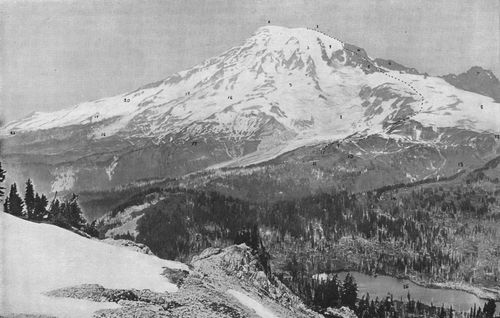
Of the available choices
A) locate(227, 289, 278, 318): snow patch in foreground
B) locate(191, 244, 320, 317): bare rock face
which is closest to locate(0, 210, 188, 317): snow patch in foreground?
locate(191, 244, 320, 317): bare rock face

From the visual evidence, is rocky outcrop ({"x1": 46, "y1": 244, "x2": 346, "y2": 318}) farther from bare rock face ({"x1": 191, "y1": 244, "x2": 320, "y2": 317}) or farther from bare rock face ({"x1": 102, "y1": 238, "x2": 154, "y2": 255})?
bare rock face ({"x1": 102, "y1": 238, "x2": 154, "y2": 255})

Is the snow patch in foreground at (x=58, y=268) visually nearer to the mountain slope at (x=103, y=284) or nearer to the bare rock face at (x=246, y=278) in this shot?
the mountain slope at (x=103, y=284)

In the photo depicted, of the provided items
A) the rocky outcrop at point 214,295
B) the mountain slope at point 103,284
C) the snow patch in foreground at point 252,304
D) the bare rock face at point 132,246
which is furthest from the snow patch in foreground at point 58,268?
the snow patch in foreground at point 252,304

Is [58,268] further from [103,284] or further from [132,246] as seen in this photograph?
[132,246]

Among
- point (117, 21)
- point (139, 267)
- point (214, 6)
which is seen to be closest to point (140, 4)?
point (117, 21)

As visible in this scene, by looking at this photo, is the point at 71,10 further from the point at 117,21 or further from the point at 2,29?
the point at 2,29
